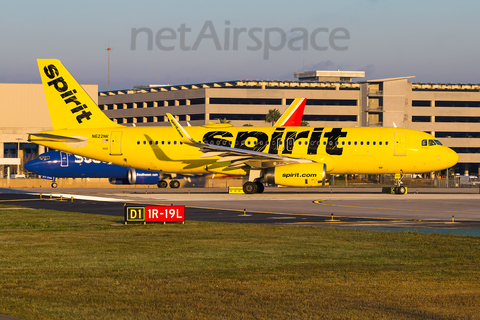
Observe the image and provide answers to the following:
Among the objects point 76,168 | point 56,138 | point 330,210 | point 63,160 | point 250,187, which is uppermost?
point 56,138

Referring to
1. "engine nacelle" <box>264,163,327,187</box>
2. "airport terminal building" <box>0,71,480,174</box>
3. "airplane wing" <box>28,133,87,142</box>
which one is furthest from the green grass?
"airport terminal building" <box>0,71,480,174</box>

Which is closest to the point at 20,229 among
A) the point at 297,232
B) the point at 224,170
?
the point at 297,232

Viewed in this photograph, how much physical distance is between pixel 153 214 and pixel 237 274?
453 inches

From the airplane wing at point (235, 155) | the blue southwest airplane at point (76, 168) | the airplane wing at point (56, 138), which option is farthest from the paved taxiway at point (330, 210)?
the blue southwest airplane at point (76, 168)

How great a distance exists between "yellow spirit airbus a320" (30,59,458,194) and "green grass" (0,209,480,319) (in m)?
23.2

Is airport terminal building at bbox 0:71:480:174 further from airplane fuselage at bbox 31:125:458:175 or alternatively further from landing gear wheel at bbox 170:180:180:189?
airplane fuselage at bbox 31:125:458:175

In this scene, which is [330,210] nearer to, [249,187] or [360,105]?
[249,187]

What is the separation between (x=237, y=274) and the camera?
1280cm

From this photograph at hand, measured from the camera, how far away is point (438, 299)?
1045cm

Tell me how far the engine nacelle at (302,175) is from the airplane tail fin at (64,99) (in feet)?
51.9

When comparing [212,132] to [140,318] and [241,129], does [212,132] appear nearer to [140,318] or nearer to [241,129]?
[241,129]

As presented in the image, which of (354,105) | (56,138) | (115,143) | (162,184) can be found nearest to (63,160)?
(162,184)

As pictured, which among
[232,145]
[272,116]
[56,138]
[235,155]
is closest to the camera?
[235,155]

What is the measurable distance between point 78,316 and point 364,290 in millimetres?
5297
